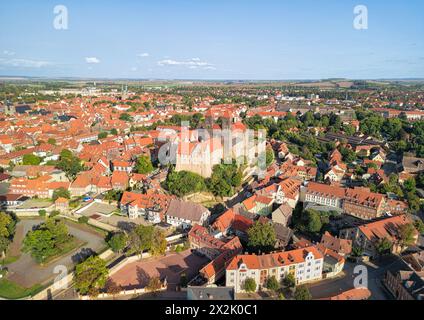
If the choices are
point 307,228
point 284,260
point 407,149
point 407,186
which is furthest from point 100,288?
point 407,149

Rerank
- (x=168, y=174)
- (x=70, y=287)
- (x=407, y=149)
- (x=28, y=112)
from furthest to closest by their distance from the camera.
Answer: (x=28, y=112) → (x=407, y=149) → (x=168, y=174) → (x=70, y=287)

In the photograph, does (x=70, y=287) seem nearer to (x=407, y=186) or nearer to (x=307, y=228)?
(x=307, y=228)

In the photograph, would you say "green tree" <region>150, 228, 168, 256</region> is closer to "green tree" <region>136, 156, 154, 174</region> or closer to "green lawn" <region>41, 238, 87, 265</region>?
Answer: "green lawn" <region>41, 238, 87, 265</region>

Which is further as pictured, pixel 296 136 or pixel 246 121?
pixel 246 121

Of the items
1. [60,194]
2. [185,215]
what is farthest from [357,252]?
[60,194]

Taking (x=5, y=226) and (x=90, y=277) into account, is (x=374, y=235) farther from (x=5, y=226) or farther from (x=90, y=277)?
(x=5, y=226)

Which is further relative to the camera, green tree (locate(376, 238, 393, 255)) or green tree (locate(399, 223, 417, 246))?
green tree (locate(399, 223, 417, 246))

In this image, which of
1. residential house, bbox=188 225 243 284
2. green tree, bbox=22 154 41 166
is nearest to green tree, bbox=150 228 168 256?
residential house, bbox=188 225 243 284
